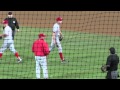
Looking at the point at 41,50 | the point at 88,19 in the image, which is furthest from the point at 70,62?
the point at 88,19

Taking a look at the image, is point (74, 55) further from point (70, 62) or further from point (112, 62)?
point (112, 62)

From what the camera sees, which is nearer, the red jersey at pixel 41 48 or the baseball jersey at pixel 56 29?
the red jersey at pixel 41 48

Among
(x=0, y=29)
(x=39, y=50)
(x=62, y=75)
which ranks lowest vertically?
(x=62, y=75)

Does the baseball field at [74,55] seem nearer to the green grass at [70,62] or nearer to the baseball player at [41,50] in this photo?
the green grass at [70,62]

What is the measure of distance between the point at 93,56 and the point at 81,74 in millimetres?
3907

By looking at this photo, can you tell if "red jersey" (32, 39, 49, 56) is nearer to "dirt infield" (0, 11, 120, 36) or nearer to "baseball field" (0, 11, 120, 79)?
"baseball field" (0, 11, 120, 79)

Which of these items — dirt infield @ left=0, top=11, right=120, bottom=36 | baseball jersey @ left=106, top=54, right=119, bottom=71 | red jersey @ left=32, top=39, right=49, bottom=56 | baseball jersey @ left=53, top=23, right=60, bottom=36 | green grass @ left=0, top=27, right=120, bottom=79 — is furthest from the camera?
dirt infield @ left=0, top=11, right=120, bottom=36

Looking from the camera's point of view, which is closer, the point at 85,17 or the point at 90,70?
the point at 90,70

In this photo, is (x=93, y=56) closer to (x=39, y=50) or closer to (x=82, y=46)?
(x=82, y=46)

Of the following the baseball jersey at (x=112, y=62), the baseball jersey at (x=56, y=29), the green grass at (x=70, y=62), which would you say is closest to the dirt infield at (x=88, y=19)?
the green grass at (x=70, y=62)

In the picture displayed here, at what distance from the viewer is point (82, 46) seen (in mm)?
18234

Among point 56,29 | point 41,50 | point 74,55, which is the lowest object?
point 74,55

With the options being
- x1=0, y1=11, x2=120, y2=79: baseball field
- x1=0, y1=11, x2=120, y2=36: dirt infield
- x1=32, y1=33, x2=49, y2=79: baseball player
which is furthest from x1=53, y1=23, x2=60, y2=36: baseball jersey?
x1=0, y1=11, x2=120, y2=36: dirt infield
